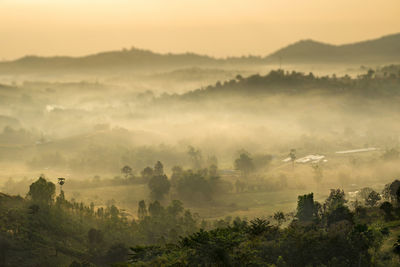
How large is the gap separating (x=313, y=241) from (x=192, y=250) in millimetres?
45968

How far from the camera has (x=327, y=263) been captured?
537 feet

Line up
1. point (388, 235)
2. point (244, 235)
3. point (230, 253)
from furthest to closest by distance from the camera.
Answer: point (388, 235) → point (244, 235) → point (230, 253)

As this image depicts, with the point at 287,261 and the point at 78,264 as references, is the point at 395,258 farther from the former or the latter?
the point at 78,264

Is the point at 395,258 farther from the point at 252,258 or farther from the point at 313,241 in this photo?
the point at 252,258

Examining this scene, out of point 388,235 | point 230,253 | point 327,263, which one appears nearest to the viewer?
point 230,253

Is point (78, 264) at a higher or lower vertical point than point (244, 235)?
lower

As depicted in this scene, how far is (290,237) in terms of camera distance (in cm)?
17100

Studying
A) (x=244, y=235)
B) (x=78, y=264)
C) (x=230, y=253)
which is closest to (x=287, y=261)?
(x=244, y=235)

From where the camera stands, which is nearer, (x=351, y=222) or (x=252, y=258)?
(x=252, y=258)

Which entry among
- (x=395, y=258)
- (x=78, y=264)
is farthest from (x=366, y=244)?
(x=78, y=264)

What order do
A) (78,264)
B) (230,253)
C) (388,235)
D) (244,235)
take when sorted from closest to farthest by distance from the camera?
(230,253) < (244,235) < (388,235) < (78,264)

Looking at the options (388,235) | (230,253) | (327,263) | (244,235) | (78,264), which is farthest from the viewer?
(78,264)

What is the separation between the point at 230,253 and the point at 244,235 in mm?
16976

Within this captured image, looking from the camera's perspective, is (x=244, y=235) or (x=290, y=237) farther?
(x=290, y=237)
